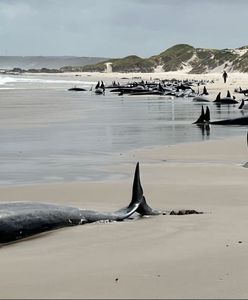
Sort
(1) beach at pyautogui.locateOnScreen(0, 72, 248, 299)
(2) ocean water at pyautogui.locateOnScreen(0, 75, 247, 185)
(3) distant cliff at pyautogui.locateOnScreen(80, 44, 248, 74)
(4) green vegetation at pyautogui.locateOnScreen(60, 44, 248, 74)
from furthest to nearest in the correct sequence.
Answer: (4) green vegetation at pyautogui.locateOnScreen(60, 44, 248, 74) → (3) distant cliff at pyautogui.locateOnScreen(80, 44, 248, 74) → (2) ocean water at pyautogui.locateOnScreen(0, 75, 247, 185) → (1) beach at pyautogui.locateOnScreen(0, 72, 248, 299)

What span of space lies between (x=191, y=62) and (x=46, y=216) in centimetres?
12271

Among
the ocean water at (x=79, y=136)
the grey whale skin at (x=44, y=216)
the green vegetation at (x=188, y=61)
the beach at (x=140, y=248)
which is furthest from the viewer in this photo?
the green vegetation at (x=188, y=61)

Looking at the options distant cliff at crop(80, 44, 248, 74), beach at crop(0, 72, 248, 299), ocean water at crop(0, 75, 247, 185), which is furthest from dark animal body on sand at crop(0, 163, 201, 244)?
distant cliff at crop(80, 44, 248, 74)

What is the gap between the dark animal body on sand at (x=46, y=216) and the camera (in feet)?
17.6

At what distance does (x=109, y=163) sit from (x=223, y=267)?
6159 millimetres

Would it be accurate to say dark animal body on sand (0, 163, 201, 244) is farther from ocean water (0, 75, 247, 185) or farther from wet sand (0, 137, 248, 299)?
ocean water (0, 75, 247, 185)

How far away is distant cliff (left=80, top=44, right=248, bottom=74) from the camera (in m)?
97.0

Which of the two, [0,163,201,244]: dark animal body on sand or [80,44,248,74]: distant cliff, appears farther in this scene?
[80,44,248,74]: distant cliff

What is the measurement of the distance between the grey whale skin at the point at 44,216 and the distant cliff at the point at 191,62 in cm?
8026

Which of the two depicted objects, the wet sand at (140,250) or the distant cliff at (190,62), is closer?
the wet sand at (140,250)

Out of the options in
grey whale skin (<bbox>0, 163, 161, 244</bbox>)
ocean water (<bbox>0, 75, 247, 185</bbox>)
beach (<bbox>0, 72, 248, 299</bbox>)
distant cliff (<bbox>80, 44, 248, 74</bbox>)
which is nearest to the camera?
beach (<bbox>0, 72, 248, 299</bbox>)

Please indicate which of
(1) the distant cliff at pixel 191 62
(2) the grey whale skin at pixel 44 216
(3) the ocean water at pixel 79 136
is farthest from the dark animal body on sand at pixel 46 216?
(1) the distant cliff at pixel 191 62

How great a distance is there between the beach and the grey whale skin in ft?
0.39

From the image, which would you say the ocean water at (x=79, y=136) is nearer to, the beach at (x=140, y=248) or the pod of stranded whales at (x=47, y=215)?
the beach at (x=140, y=248)
